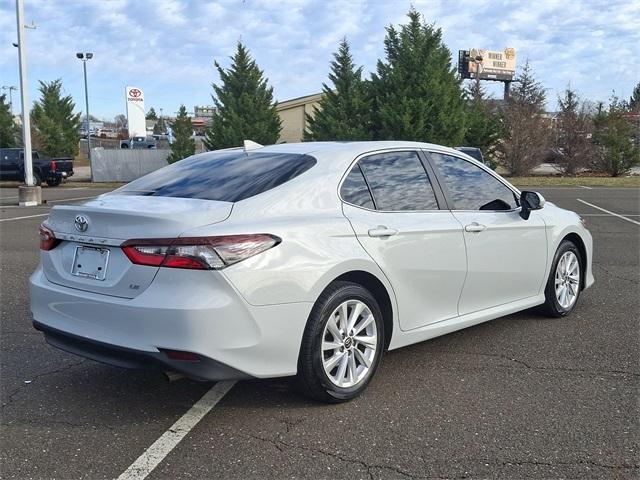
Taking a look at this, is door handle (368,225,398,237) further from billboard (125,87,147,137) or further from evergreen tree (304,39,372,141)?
billboard (125,87,147,137)

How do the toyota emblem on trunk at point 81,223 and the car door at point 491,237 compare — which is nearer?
the toyota emblem on trunk at point 81,223

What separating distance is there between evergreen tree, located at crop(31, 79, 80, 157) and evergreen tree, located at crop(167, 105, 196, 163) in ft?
44.0

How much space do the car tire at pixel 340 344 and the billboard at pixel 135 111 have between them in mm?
40121

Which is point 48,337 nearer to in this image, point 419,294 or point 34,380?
point 34,380

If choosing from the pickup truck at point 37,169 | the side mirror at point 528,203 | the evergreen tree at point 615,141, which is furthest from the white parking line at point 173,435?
the evergreen tree at point 615,141

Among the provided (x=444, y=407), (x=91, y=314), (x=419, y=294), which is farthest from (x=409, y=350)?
(x=91, y=314)

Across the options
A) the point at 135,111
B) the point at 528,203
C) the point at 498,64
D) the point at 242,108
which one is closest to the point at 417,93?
the point at 242,108

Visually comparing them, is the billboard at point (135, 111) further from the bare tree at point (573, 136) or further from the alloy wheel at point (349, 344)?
the alloy wheel at point (349, 344)

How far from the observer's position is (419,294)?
14.0 ft

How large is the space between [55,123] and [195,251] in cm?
4219

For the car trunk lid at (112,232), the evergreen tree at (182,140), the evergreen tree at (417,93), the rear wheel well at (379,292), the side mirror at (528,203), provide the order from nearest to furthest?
1. the car trunk lid at (112,232)
2. the rear wheel well at (379,292)
3. the side mirror at (528,203)
4. the evergreen tree at (417,93)
5. the evergreen tree at (182,140)

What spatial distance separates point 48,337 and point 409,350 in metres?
2.59

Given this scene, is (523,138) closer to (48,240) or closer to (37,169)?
(37,169)

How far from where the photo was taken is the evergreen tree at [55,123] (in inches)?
1576
